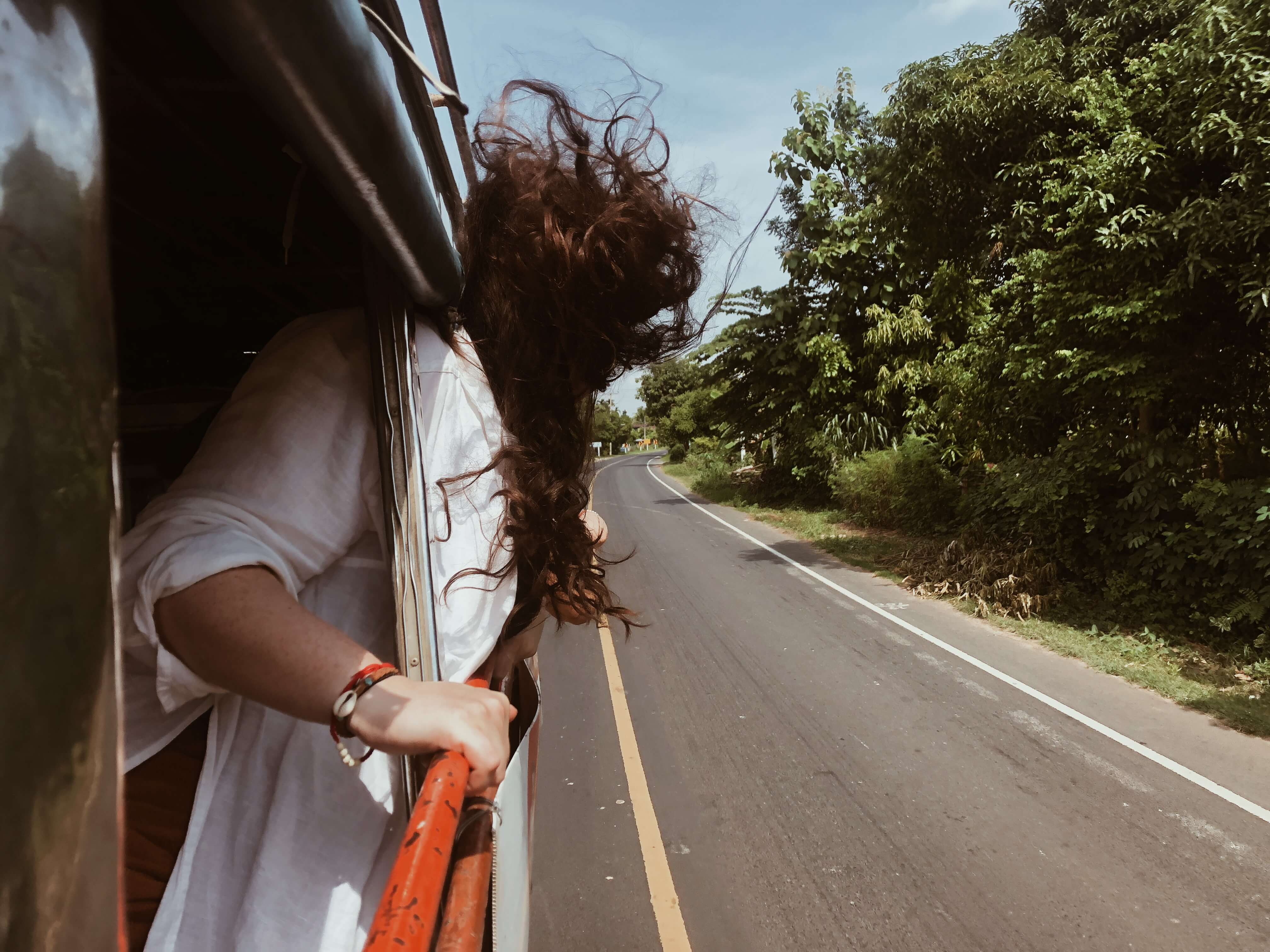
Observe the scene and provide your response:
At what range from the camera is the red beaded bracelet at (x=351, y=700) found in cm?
88

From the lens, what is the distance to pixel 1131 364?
6.73 metres

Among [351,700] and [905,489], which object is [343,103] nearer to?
[351,700]

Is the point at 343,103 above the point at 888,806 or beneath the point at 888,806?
above

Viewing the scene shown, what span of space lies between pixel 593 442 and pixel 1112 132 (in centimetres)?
780

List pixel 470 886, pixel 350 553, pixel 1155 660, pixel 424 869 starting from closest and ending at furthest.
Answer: pixel 424 869, pixel 470 886, pixel 350 553, pixel 1155 660

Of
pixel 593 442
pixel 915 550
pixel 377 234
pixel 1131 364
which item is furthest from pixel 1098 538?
pixel 377 234

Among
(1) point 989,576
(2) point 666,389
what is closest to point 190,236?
(1) point 989,576

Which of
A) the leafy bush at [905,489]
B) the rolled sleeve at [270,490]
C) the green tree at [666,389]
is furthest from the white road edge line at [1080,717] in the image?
the green tree at [666,389]

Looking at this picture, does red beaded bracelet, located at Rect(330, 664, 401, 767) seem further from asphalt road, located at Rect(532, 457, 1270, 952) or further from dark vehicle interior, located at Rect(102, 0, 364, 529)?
asphalt road, located at Rect(532, 457, 1270, 952)

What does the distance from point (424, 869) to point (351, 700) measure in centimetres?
25

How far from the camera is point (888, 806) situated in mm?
3936

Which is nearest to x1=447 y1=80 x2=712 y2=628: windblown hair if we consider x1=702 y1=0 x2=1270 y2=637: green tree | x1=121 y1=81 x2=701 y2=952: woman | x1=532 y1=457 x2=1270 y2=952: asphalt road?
x1=121 y1=81 x2=701 y2=952: woman

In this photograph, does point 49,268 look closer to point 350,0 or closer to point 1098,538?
point 350,0

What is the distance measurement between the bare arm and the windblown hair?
0.31 metres
